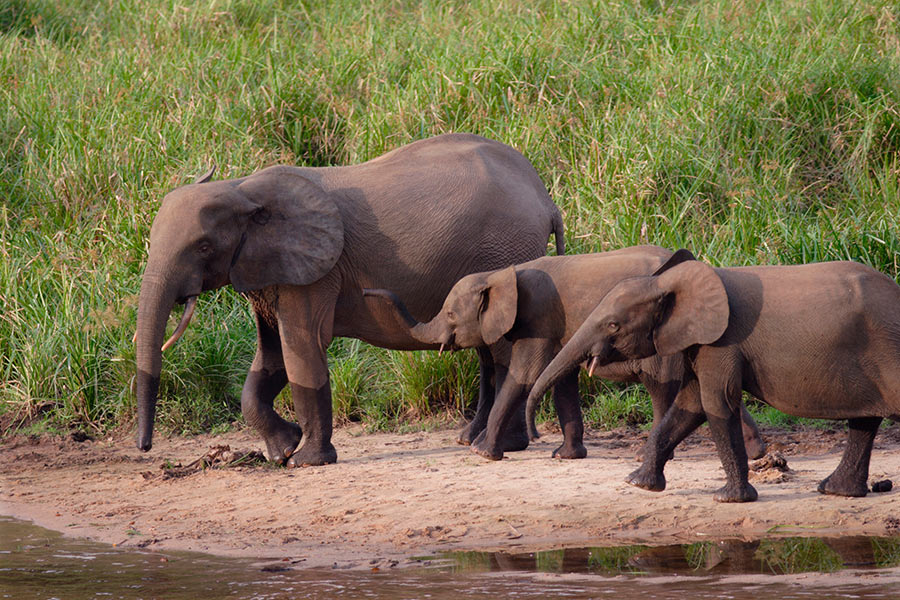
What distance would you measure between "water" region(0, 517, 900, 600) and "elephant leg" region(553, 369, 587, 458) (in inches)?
61.6

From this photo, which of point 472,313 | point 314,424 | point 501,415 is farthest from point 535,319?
point 314,424

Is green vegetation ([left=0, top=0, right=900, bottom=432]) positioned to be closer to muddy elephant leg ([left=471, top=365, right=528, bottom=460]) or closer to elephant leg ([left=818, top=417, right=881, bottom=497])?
muddy elephant leg ([left=471, top=365, right=528, bottom=460])

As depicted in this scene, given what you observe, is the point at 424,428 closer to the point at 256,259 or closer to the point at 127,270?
the point at 256,259

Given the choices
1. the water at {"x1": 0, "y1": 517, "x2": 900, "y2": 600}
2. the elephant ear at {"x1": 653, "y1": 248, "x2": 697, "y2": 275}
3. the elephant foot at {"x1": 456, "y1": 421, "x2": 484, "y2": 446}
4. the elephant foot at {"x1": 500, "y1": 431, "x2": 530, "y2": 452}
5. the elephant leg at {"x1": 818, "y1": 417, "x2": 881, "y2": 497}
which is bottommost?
the elephant foot at {"x1": 456, "y1": 421, "x2": 484, "y2": 446}

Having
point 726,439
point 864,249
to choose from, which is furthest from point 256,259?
point 864,249

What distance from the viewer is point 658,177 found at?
9.55 m

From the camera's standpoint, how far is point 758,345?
5465mm

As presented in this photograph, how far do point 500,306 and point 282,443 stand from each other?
60.2 inches

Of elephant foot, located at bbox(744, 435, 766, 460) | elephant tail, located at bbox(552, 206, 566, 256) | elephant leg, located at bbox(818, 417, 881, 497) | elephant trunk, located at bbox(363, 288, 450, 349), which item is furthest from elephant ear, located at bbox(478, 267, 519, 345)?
elephant leg, located at bbox(818, 417, 881, 497)

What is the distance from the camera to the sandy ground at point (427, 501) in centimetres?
544

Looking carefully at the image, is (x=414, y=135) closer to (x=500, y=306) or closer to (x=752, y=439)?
(x=500, y=306)

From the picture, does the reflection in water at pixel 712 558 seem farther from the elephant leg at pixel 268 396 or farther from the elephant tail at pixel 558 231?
the elephant tail at pixel 558 231

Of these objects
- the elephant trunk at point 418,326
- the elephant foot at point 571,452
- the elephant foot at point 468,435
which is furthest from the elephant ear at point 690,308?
the elephant foot at point 468,435

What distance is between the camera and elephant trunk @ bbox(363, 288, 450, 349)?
667 cm
